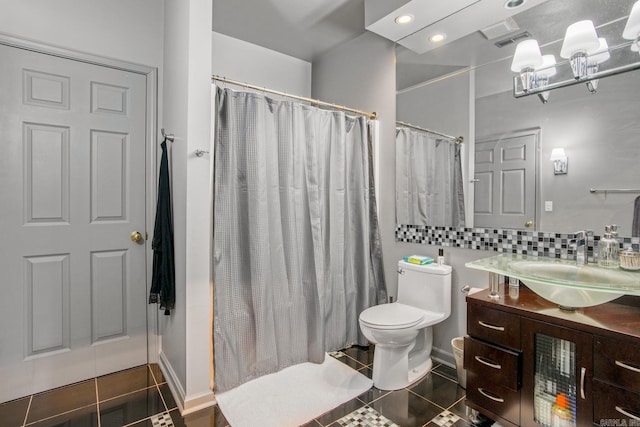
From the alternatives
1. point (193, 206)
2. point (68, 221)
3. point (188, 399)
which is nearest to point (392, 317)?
point (188, 399)

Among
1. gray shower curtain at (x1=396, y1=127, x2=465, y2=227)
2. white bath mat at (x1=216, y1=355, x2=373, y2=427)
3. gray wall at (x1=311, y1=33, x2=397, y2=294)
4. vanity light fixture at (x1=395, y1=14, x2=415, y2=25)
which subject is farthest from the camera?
gray wall at (x1=311, y1=33, x2=397, y2=294)

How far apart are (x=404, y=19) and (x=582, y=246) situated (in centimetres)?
172

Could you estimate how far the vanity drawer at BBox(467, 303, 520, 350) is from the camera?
1.52m

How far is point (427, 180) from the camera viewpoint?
2414mm

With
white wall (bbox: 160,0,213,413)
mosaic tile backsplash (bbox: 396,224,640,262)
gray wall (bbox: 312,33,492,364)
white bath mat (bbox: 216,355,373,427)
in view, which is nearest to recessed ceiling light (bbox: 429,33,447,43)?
gray wall (bbox: 312,33,492,364)

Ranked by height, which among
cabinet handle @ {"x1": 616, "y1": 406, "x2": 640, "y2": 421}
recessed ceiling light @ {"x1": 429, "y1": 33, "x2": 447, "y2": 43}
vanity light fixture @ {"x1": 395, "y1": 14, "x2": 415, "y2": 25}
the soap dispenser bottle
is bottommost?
cabinet handle @ {"x1": 616, "y1": 406, "x2": 640, "y2": 421}

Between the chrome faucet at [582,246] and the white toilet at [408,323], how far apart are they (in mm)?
709

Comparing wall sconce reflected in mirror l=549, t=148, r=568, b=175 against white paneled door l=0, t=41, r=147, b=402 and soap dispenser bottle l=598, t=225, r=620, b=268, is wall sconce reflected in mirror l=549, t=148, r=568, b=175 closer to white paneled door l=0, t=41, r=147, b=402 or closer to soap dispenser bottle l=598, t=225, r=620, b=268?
soap dispenser bottle l=598, t=225, r=620, b=268

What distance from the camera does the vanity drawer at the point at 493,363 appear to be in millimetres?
1506

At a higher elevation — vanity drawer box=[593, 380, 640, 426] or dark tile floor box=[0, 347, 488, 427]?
vanity drawer box=[593, 380, 640, 426]

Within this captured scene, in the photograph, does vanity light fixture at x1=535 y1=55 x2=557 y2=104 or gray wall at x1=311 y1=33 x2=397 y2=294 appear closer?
vanity light fixture at x1=535 y1=55 x2=557 y2=104

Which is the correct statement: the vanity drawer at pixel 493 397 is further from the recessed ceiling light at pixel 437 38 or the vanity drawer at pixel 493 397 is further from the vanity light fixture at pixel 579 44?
the recessed ceiling light at pixel 437 38

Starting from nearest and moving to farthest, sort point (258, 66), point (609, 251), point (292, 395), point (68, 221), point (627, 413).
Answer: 1. point (627, 413)
2. point (609, 251)
3. point (292, 395)
4. point (68, 221)
5. point (258, 66)

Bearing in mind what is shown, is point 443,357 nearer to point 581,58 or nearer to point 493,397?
point 493,397
